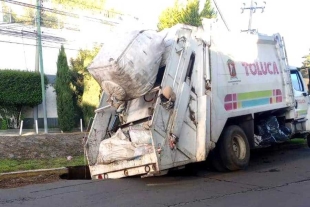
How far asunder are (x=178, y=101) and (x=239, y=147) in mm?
2338

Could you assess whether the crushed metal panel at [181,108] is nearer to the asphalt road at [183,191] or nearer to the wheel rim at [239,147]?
the asphalt road at [183,191]

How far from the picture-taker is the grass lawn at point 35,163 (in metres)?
10.5

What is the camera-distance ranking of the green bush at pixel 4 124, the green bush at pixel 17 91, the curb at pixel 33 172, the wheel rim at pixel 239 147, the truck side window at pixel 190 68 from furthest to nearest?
1. the green bush at pixel 4 124
2. the green bush at pixel 17 91
3. the wheel rim at pixel 239 147
4. the curb at pixel 33 172
5. the truck side window at pixel 190 68

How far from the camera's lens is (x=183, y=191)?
297 inches

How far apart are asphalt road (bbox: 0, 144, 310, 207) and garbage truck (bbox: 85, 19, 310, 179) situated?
0.35 m

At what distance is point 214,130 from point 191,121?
693 millimetres

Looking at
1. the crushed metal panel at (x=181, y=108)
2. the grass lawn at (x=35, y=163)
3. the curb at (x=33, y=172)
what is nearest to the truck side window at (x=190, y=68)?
the crushed metal panel at (x=181, y=108)

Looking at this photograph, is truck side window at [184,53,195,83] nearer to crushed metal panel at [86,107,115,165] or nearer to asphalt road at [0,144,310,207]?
crushed metal panel at [86,107,115,165]

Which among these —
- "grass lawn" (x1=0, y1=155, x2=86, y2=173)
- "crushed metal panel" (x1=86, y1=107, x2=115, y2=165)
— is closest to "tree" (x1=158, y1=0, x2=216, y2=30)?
"grass lawn" (x1=0, y1=155, x2=86, y2=173)

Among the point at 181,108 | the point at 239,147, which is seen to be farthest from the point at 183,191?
the point at 239,147

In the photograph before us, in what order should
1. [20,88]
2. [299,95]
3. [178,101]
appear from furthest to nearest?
[20,88] < [299,95] < [178,101]

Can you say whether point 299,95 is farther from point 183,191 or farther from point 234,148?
point 183,191

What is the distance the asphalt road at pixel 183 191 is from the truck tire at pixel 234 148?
20 cm

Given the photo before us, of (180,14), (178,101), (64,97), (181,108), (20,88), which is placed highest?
(180,14)
